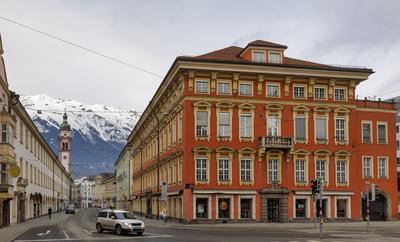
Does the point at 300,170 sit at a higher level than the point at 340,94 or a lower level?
lower

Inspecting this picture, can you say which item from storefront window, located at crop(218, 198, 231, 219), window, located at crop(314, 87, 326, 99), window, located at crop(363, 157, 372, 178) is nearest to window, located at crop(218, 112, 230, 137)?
storefront window, located at crop(218, 198, 231, 219)

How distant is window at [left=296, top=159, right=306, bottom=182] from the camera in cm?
5876

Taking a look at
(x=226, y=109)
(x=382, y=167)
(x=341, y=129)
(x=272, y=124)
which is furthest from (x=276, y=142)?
(x=382, y=167)

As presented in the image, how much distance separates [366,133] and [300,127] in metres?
8.83

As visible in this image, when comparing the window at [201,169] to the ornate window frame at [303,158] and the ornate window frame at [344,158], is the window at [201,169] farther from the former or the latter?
the ornate window frame at [344,158]

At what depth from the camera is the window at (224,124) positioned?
187ft

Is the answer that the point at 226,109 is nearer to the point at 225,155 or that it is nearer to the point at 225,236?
the point at 225,155

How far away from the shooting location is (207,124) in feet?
186

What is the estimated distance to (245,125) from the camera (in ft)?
189

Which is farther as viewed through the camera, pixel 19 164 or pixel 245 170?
pixel 19 164

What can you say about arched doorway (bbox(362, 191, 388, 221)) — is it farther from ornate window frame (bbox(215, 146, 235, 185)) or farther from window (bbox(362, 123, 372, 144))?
ornate window frame (bbox(215, 146, 235, 185))

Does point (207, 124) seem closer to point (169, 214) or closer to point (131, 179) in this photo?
point (169, 214)

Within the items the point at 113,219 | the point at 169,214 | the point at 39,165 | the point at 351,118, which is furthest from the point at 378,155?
the point at 39,165

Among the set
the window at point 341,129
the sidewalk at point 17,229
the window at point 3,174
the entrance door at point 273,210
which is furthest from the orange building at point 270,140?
the window at point 3,174
